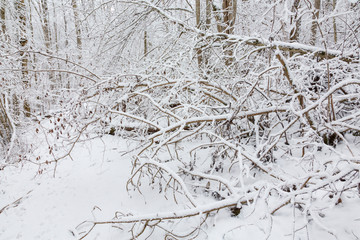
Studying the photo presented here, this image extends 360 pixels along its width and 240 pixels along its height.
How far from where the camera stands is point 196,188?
11.9 ft

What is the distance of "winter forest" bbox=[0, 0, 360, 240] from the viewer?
238 cm

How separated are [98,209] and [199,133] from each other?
2.04 metres

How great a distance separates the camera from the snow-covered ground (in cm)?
239

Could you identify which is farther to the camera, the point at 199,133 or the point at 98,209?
the point at 98,209

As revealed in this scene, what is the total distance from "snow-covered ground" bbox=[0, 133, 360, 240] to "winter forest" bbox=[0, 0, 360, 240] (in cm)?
2

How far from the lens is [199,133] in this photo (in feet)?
10.5

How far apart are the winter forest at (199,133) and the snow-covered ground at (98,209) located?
0.02m

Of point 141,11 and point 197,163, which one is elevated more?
point 141,11

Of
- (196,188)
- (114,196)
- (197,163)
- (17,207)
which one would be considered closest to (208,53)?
(197,163)

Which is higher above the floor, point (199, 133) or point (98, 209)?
point (199, 133)

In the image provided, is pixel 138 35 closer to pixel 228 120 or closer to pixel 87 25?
pixel 87 25

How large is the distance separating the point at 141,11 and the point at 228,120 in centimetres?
311

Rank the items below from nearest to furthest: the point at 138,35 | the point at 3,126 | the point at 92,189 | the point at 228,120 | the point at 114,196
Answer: the point at 228,120
the point at 114,196
the point at 92,189
the point at 138,35
the point at 3,126

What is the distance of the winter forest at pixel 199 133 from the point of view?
2.38 metres
